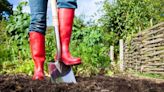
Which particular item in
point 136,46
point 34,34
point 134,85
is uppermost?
point 34,34

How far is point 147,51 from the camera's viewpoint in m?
12.8

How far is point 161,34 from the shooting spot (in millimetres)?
11062

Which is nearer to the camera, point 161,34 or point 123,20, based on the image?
point 161,34

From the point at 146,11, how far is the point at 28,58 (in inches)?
483

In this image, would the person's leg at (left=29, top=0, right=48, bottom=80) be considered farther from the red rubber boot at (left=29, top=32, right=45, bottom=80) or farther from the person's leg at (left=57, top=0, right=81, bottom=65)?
the person's leg at (left=57, top=0, right=81, bottom=65)

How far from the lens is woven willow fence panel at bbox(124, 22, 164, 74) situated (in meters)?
11.3

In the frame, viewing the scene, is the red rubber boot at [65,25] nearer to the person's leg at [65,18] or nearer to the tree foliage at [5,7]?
the person's leg at [65,18]

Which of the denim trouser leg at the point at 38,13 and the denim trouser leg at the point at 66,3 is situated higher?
the denim trouser leg at the point at 66,3

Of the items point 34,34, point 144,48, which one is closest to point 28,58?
point 34,34

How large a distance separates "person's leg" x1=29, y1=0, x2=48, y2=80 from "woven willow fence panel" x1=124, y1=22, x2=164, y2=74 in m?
7.51

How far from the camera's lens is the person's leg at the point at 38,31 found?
11.6 ft

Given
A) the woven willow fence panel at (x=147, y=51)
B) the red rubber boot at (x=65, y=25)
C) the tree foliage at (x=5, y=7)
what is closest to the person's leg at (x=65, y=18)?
the red rubber boot at (x=65, y=25)

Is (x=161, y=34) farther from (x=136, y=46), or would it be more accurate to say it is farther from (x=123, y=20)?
(x=123, y=20)

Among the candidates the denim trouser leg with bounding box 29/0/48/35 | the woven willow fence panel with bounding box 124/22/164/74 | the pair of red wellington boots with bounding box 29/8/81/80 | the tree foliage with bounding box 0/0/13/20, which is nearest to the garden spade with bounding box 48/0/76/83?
the pair of red wellington boots with bounding box 29/8/81/80
